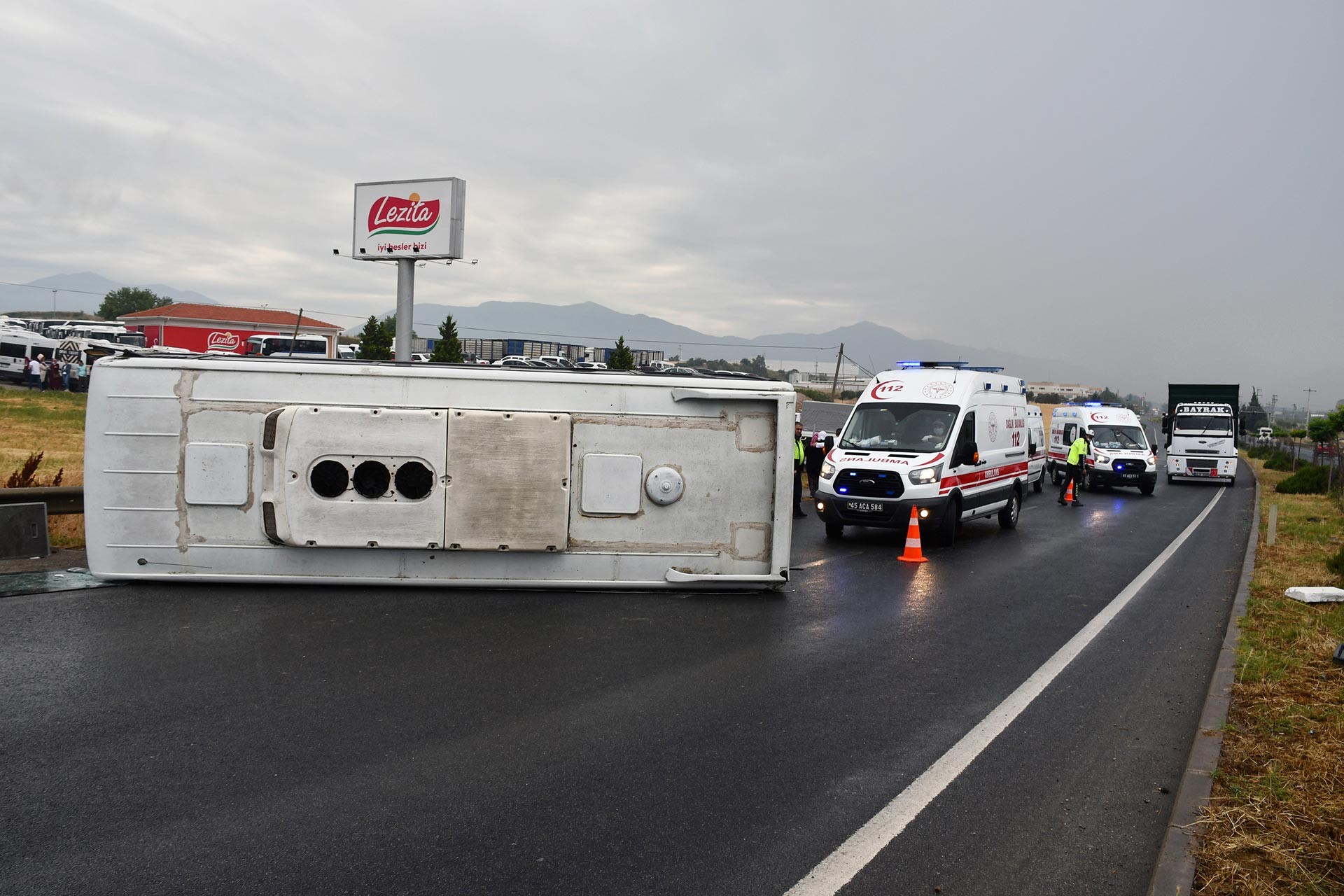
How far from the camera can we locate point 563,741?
Answer: 5.20 meters

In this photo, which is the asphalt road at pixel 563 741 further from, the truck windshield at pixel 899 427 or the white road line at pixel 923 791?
the truck windshield at pixel 899 427

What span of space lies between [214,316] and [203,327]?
7.94m

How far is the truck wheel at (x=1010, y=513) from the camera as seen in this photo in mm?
15977

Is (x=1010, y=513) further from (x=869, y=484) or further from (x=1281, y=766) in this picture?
(x=1281, y=766)

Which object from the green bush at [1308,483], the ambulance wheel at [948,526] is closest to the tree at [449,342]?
the green bush at [1308,483]

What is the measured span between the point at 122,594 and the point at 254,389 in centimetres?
216

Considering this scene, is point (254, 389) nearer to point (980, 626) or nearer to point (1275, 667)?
point (980, 626)

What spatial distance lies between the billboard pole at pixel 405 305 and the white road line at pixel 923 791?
1945 cm

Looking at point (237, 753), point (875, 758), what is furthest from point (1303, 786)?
point (237, 753)

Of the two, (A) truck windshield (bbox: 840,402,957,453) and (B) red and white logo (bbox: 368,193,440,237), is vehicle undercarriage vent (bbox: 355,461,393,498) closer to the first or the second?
(A) truck windshield (bbox: 840,402,957,453)

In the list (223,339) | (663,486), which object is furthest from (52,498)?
(223,339)

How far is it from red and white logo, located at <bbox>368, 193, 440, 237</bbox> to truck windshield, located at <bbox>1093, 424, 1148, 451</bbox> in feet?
65.6

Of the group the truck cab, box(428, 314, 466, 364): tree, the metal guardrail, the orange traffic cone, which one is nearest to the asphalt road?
the metal guardrail

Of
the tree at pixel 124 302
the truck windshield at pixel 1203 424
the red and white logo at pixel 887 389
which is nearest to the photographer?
the red and white logo at pixel 887 389
